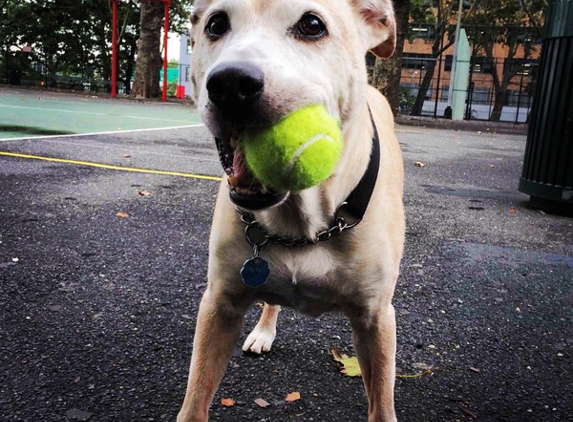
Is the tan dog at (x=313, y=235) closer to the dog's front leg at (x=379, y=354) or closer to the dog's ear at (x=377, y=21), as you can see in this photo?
the dog's front leg at (x=379, y=354)

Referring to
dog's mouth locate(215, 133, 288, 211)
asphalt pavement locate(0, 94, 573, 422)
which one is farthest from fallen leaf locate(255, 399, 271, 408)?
dog's mouth locate(215, 133, 288, 211)

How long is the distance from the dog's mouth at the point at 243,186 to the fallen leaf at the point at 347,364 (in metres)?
1.11

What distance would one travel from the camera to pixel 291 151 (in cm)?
175

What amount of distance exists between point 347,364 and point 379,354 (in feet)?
1.78

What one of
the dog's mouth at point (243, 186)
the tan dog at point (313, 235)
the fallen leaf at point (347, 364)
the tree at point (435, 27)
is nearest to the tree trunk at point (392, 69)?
the tree at point (435, 27)

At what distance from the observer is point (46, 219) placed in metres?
4.70

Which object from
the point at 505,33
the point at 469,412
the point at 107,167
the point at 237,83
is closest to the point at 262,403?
the point at 469,412

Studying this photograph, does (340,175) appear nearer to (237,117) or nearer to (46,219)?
(237,117)

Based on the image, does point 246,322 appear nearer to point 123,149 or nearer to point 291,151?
point 291,151

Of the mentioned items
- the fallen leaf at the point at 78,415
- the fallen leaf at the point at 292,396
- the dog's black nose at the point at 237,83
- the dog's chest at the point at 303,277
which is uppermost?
the dog's black nose at the point at 237,83

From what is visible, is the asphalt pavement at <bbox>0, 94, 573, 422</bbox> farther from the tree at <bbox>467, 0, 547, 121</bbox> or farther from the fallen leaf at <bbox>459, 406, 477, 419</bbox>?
the tree at <bbox>467, 0, 547, 121</bbox>

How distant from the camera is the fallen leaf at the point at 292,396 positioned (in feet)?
7.97

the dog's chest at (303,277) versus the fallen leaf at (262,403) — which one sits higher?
the dog's chest at (303,277)

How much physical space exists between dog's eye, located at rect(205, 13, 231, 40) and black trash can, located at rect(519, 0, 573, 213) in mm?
4394
